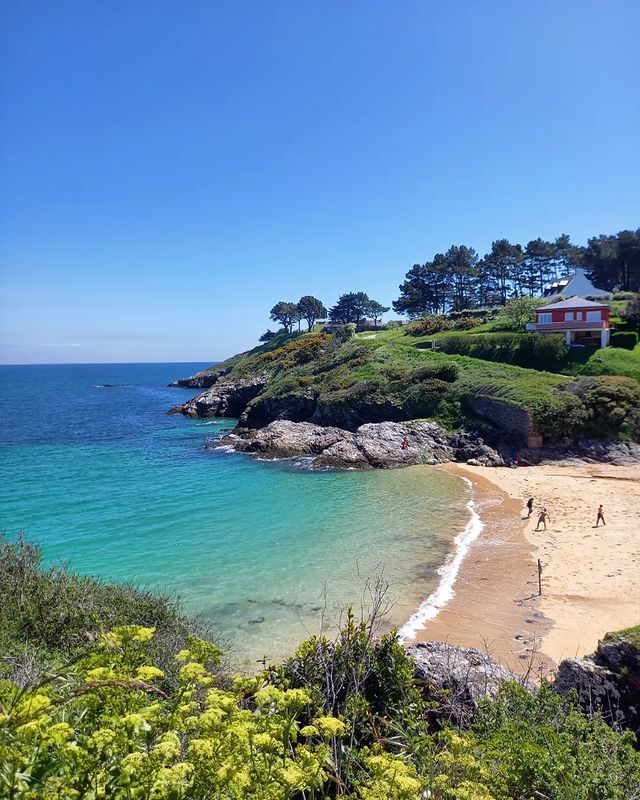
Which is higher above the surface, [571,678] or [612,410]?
[612,410]

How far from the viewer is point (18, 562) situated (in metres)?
13.8

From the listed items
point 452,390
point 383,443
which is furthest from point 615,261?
point 383,443

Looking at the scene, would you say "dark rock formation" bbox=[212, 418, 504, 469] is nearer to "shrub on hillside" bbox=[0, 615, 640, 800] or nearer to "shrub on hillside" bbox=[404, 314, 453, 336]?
"shrub on hillside" bbox=[404, 314, 453, 336]

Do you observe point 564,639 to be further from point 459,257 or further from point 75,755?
point 459,257

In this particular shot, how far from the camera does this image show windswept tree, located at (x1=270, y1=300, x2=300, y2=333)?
392ft

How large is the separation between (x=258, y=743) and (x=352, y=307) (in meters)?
108

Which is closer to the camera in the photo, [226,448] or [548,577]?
[548,577]

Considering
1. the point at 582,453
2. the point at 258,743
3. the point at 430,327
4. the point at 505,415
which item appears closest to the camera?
the point at 258,743

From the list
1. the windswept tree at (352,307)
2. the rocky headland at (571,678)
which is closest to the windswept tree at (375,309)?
the windswept tree at (352,307)

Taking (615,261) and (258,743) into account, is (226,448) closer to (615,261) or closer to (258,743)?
(258,743)

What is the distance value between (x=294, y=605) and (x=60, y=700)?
14908 millimetres

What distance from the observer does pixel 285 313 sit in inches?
4719

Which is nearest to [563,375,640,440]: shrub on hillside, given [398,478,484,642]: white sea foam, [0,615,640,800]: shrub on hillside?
[398,478,484,642]: white sea foam

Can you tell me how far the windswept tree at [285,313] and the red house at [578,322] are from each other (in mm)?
73765
